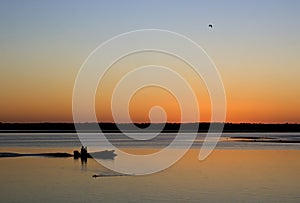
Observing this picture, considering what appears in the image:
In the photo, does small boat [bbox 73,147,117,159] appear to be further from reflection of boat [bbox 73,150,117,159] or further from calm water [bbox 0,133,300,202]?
calm water [bbox 0,133,300,202]

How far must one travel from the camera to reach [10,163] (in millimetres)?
37469

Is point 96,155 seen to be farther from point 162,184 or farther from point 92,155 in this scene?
point 162,184

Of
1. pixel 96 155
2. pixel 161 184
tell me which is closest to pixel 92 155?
pixel 96 155

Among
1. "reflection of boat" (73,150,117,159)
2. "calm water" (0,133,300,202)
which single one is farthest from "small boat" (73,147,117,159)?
"calm water" (0,133,300,202)

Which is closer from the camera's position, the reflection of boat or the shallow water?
the shallow water

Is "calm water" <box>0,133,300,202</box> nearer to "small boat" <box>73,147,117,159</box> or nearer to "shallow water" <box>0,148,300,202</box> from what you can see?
"shallow water" <box>0,148,300,202</box>

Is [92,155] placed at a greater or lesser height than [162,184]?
greater

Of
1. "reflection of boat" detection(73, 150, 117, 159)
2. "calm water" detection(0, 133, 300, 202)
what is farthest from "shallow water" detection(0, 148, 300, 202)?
"reflection of boat" detection(73, 150, 117, 159)

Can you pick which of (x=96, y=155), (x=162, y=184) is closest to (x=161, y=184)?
(x=162, y=184)

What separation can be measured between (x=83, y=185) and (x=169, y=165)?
11689mm

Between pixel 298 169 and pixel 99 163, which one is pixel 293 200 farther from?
pixel 99 163

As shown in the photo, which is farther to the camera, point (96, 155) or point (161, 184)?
point (96, 155)

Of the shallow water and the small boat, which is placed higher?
the small boat

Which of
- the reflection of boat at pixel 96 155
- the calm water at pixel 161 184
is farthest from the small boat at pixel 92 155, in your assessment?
the calm water at pixel 161 184
